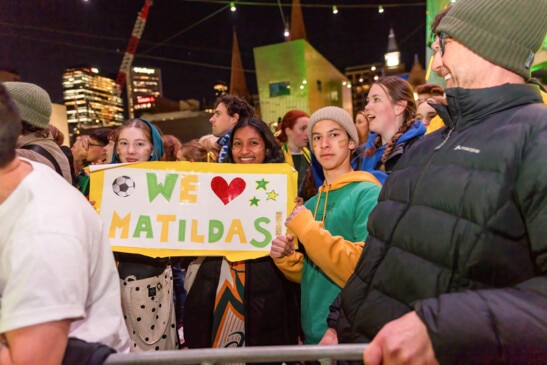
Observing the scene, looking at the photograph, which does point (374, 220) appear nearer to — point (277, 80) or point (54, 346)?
point (54, 346)

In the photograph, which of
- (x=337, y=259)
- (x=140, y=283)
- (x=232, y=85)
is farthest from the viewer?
(x=232, y=85)

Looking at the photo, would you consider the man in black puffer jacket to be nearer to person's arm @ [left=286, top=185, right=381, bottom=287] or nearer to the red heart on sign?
person's arm @ [left=286, top=185, right=381, bottom=287]

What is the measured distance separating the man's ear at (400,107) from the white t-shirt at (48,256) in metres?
2.96

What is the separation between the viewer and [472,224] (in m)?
1.15

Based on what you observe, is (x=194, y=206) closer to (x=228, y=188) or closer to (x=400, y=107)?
(x=228, y=188)

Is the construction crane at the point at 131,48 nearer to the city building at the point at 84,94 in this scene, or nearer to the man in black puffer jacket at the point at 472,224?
the city building at the point at 84,94

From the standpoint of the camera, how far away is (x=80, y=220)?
3.88 feet

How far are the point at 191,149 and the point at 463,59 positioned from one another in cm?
417

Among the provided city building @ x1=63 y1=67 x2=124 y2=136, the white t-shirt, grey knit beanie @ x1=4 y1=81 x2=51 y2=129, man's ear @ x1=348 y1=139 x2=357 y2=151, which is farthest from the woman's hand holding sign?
city building @ x1=63 y1=67 x2=124 y2=136

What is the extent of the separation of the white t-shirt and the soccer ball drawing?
1.90 m

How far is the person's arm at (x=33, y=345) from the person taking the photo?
40.1 inches

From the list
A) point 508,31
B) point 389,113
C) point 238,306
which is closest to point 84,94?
point 389,113

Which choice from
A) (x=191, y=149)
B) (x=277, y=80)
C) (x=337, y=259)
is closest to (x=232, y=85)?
(x=277, y=80)

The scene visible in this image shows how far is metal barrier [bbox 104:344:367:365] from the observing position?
4.05 ft
